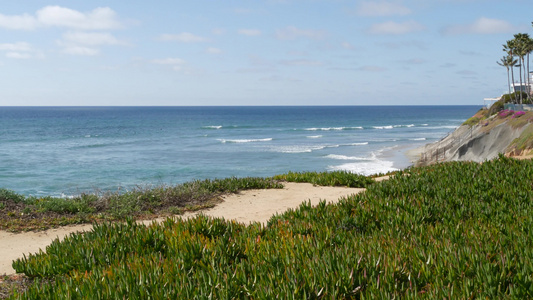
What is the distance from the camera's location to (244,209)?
1284 centimetres

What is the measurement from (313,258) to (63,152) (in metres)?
51.9

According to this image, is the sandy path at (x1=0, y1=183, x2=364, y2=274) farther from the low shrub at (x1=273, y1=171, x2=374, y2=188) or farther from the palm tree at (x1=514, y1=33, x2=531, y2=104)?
the palm tree at (x1=514, y1=33, x2=531, y2=104)

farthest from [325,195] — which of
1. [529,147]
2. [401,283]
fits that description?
[529,147]

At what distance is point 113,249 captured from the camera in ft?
23.1

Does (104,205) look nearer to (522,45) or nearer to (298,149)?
(298,149)

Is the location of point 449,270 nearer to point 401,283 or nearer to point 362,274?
point 401,283

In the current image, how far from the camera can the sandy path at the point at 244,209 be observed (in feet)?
→ 30.9

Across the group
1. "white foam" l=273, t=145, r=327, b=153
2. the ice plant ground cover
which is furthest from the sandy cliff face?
the ice plant ground cover

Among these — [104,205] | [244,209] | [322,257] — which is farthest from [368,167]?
[322,257]

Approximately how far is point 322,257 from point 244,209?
7407 mm

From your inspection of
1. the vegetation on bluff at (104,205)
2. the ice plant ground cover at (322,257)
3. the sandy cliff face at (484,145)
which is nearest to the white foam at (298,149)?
the sandy cliff face at (484,145)

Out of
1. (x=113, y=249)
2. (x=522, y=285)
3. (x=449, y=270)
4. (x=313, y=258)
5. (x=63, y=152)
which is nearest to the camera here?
(x=522, y=285)

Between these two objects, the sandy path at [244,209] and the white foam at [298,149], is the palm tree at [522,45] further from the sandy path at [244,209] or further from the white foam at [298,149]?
the sandy path at [244,209]

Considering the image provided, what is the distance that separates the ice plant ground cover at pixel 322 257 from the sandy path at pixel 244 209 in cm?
211
